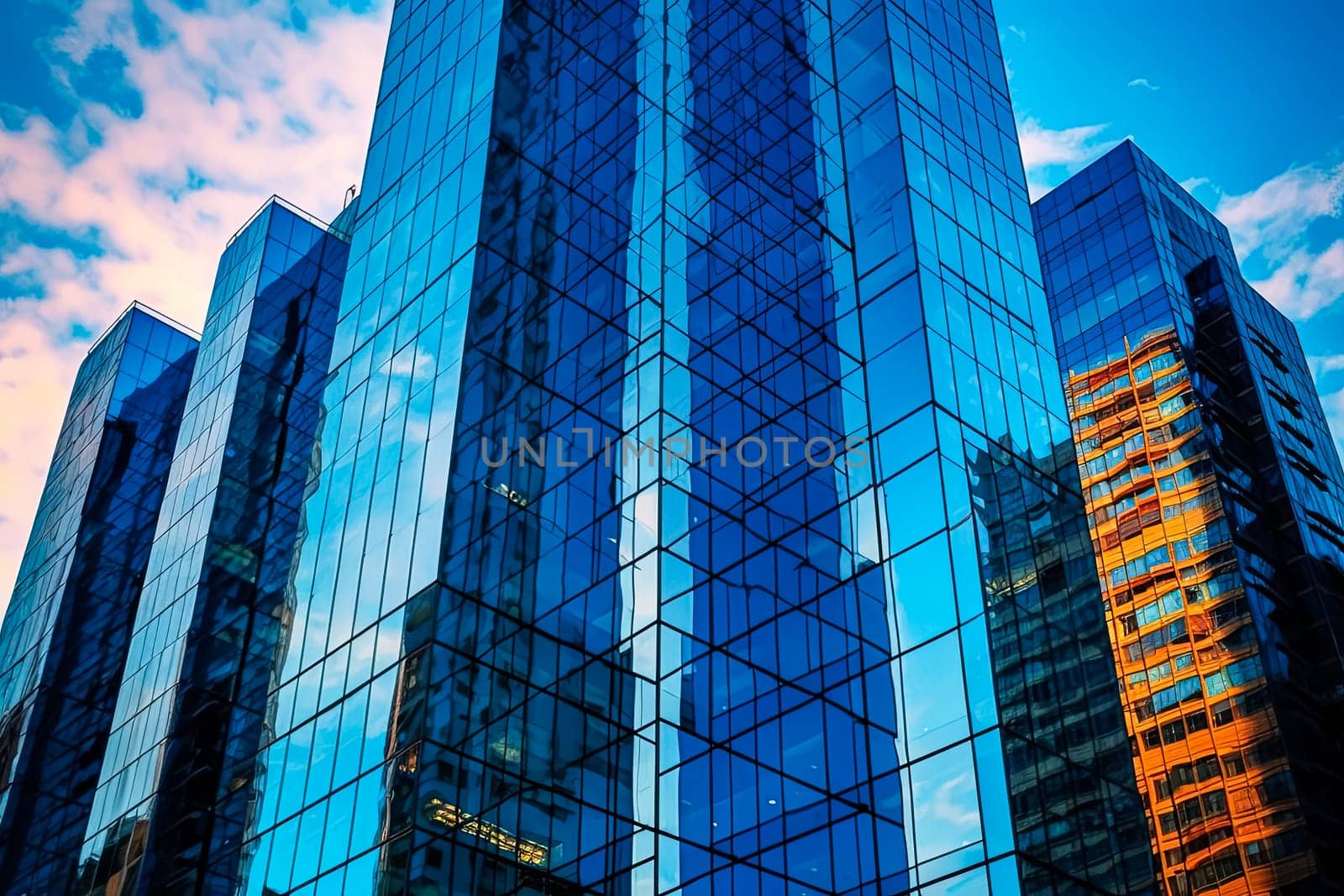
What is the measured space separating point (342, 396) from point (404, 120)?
1403 cm

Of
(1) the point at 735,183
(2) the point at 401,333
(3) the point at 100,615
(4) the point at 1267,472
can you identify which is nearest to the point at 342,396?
(2) the point at 401,333

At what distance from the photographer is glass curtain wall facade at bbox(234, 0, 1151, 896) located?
4047 cm

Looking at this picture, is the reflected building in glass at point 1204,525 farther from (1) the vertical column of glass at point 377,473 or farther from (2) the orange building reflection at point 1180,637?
(1) the vertical column of glass at point 377,473

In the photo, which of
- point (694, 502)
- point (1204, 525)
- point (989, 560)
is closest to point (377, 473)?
point (694, 502)

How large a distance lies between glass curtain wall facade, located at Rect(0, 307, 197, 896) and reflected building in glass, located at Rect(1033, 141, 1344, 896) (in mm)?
58979

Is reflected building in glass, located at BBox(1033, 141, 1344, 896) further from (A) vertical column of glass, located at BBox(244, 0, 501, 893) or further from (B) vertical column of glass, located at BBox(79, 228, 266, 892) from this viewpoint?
(B) vertical column of glass, located at BBox(79, 228, 266, 892)

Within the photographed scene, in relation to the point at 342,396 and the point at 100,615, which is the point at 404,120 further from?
the point at 100,615

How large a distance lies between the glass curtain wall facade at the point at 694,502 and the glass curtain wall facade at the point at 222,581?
8416 millimetres

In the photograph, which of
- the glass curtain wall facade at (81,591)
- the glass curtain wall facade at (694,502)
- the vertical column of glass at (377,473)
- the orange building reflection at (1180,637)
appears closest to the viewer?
the glass curtain wall facade at (694,502)

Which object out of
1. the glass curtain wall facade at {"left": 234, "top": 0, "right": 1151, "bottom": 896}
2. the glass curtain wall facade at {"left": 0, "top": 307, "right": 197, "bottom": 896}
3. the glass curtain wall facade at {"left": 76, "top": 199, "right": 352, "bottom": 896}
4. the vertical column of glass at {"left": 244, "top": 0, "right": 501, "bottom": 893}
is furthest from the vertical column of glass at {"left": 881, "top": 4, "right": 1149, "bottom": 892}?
the glass curtain wall facade at {"left": 0, "top": 307, "right": 197, "bottom": 896}

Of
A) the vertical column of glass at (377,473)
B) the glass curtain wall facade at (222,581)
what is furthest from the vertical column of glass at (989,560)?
the glass curtain wall facade at (222,581)

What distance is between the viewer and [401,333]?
50531 mm

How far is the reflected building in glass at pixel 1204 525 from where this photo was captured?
78.2m

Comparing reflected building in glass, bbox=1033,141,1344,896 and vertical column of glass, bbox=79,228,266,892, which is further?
reflected building in glass, bbox=1033,141,1344,896
